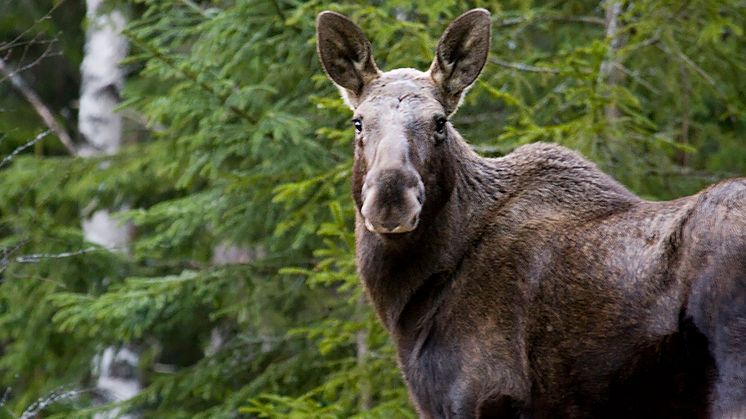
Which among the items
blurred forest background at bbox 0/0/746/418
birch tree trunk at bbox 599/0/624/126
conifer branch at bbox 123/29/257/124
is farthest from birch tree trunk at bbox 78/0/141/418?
birch tree trunk at bbox 599/0/624/126

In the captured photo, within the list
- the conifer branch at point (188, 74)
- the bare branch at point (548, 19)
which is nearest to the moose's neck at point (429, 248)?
the conifer branch at point (188, 74)

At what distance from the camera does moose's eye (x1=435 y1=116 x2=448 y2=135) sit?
20.8ft

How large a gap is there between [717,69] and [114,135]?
29.0ft

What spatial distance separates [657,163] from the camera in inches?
424

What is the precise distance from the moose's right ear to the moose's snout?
1135mm

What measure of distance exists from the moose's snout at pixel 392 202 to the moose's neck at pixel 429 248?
1.86 feet

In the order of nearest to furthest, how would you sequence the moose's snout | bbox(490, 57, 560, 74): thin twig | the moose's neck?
the moose's snout
the moose's neck
bbox(490, 57, 560, 74): thin twig

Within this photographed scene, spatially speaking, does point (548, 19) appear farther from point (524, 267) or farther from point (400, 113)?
point (524, 267)

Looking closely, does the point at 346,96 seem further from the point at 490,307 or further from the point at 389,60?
the point at 389,60

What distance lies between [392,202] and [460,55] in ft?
4.68

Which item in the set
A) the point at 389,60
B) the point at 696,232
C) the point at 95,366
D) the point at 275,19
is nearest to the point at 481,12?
the point at 696,232

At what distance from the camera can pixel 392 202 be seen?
18.8 feet

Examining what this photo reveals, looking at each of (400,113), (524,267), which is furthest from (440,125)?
(524,267)

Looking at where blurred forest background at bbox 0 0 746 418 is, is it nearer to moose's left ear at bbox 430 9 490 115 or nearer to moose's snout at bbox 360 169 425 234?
moose's left ear at bbox 430 9 490 115
